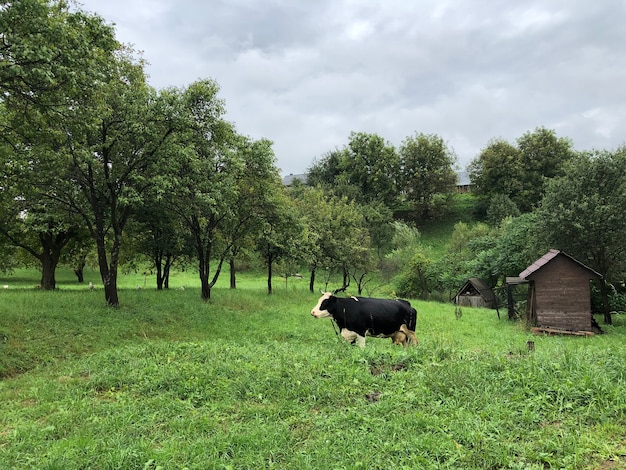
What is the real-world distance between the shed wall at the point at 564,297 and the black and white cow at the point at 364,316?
45.2ft

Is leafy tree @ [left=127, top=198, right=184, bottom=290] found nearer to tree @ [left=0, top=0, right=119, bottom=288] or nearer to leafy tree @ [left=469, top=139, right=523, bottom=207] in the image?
tree @ [left=0, top=0, right=119, bottom=288]

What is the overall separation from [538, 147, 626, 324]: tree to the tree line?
7 centimetres

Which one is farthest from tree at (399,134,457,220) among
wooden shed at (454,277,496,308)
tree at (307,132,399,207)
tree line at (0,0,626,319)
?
wooden shed at (454,277,496,308)

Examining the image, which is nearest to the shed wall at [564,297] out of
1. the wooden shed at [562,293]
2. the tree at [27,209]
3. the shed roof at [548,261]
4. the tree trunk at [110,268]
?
the wooden shed at [562,293]

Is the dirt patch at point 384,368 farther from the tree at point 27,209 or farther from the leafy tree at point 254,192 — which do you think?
the leafy tree at point 254,192

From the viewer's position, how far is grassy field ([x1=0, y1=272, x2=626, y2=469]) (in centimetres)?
434

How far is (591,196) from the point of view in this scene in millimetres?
22391

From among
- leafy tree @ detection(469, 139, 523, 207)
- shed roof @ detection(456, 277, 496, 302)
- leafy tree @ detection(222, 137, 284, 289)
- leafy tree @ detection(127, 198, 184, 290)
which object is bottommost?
shed roof @ detection(456, 277, 496, 302)

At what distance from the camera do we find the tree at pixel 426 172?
62500 mm

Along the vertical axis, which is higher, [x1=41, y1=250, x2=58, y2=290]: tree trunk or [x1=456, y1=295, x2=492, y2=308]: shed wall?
[x1=41, y1=250, x2=58, y2=290]: tree trunk

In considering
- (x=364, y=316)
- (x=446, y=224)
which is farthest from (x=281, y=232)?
(x=446, y=224)

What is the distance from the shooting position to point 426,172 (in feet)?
207

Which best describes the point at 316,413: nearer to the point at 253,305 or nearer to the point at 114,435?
the point at 114,435

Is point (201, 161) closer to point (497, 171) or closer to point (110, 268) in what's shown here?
point (110, 268)
